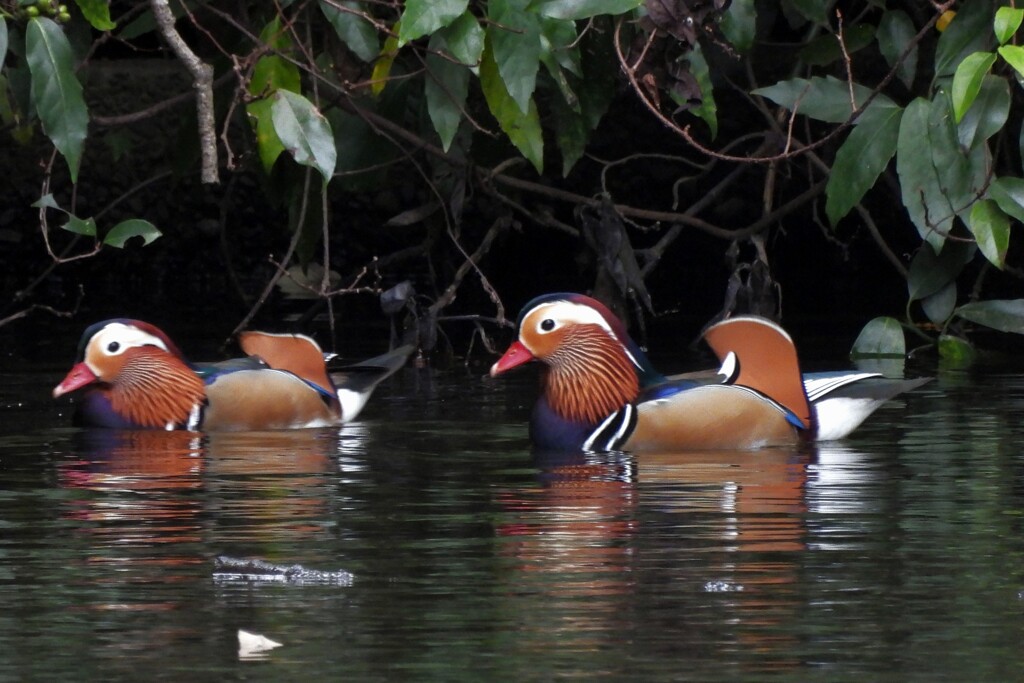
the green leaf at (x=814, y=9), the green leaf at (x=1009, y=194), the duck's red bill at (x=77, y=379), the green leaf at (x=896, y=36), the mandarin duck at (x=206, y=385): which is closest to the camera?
the green leaf at (x=1009, y=194)

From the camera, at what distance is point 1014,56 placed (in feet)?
22.1

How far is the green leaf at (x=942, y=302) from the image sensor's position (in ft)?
28.6

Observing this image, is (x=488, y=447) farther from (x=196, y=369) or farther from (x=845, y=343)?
(x=845, y=343)

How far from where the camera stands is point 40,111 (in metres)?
6.66

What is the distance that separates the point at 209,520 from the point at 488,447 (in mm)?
1666

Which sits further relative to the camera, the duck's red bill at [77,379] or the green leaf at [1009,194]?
the duck's red bill at [77,379]

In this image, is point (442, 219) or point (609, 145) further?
point (609, 145)

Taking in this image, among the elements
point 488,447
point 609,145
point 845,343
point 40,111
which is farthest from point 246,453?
point 609,145

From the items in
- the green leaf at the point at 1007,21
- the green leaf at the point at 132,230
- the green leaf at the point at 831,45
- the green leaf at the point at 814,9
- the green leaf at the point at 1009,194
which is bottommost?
the green leaf at the point at 132,230

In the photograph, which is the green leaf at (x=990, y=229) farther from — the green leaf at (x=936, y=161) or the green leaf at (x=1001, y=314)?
the green leaf at (x=1001, y=314)

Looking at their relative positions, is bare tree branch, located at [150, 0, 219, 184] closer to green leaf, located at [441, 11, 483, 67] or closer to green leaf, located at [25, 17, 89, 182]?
green leaf, located at [25, 17, 89, 182]

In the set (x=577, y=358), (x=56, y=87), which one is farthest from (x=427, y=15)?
(x=577, y=358)

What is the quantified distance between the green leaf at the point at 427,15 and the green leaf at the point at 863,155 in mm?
1820

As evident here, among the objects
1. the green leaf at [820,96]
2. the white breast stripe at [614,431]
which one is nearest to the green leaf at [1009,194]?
the green leaf at [820,96]
